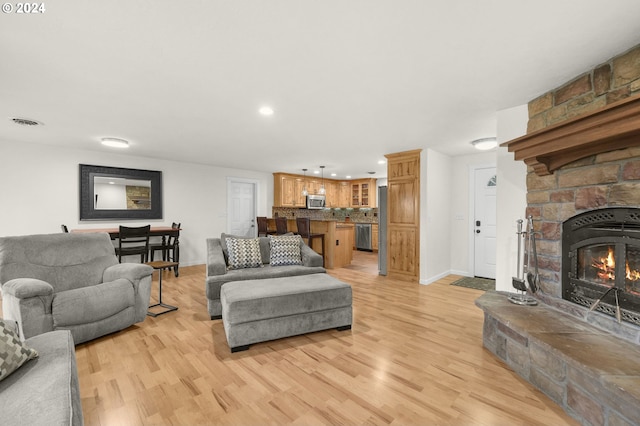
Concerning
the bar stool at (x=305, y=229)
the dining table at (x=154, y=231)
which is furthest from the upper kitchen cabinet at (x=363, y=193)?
the dining table at (x=154, y=231)

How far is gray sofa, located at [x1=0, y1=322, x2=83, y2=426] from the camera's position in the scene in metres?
0.95

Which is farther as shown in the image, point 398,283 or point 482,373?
point 398,283

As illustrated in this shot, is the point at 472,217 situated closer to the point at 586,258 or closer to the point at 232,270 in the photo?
the point at 586,258

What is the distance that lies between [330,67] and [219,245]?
2.69 meters

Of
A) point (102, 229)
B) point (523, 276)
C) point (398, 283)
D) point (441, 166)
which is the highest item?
point (441, 166)

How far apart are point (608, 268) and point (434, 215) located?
2805 millimetres

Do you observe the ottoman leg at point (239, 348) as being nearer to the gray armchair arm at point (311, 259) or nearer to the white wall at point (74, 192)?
the gray armchair arm at point (311, 259)

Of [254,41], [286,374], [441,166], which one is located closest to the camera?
[254,41]

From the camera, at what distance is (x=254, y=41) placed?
5.76ft

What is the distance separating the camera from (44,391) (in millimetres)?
1082

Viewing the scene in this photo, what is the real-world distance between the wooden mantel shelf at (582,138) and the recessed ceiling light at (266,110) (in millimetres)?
2334

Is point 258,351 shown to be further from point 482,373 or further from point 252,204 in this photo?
point 252,204

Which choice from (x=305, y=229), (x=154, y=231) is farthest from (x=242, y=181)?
(x=154, y=231)

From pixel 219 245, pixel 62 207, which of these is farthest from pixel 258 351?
pixel 62 207
